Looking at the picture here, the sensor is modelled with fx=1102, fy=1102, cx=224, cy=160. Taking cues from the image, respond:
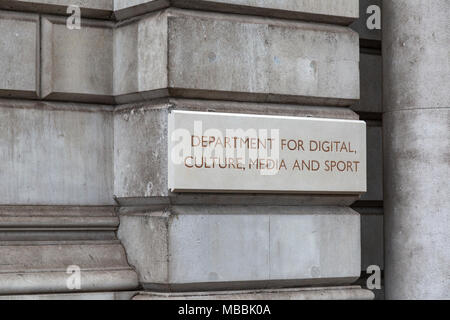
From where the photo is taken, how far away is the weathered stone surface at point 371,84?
33.1 feet

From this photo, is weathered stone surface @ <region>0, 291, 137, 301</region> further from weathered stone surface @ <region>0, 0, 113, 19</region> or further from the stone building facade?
weathered stone surface @ <region>0, 0, 113, 19</region>

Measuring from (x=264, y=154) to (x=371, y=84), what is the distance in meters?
1.97

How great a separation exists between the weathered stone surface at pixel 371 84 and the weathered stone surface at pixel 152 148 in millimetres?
979

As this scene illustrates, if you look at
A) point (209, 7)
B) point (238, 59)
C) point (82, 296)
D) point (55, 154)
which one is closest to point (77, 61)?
point (55, 154)

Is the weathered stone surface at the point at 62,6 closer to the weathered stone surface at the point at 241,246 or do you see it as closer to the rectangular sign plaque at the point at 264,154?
the rectangular sign plaque at the point at 264,154

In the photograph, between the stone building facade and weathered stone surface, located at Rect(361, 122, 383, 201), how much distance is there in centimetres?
62

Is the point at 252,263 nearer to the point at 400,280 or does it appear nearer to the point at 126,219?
the point at 126,219

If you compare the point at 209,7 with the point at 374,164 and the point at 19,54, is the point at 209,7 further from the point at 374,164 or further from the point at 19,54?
the point at 374,164

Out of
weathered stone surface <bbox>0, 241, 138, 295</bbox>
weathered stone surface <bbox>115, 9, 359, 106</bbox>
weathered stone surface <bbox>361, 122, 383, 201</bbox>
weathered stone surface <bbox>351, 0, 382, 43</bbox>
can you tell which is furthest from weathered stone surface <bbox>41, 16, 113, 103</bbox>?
weathered stone surface <bbox>361, 122, 383, 201</bbox>

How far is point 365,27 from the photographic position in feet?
33.2

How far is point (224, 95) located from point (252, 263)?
4.35 ft

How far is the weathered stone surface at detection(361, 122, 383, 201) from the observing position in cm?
1004

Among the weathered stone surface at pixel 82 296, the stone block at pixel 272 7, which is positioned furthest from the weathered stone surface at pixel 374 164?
the weathered stone surface at pixel 82 296

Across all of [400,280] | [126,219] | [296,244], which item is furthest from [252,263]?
[400,280]
